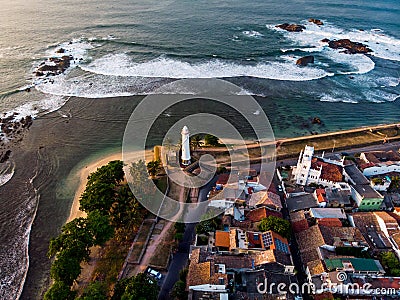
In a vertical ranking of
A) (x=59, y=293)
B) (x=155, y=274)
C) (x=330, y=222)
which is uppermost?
(x=330, y=222)

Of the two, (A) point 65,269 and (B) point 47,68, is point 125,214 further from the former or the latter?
(B) point 47,68

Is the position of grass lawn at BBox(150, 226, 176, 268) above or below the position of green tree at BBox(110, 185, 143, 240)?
below

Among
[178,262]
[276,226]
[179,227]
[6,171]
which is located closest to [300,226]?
[276,226]

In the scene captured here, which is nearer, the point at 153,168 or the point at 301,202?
the point at 301,202

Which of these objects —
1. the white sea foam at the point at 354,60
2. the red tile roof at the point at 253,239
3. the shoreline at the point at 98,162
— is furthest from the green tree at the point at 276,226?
the white sea foam at the point at 354,60

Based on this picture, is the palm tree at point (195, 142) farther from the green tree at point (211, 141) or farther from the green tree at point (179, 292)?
the green tree at point (179, 292)

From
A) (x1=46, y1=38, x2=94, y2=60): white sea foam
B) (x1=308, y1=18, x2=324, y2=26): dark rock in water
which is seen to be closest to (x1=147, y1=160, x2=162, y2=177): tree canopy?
(x1=46, y1=38, x2=94, y2=60): white sea foam

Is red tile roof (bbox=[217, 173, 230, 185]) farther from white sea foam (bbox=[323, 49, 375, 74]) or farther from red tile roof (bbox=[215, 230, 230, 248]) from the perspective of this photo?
white sea foam (bbox=[323, 49, 375, 74])

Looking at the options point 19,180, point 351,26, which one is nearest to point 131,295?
point 19,180
